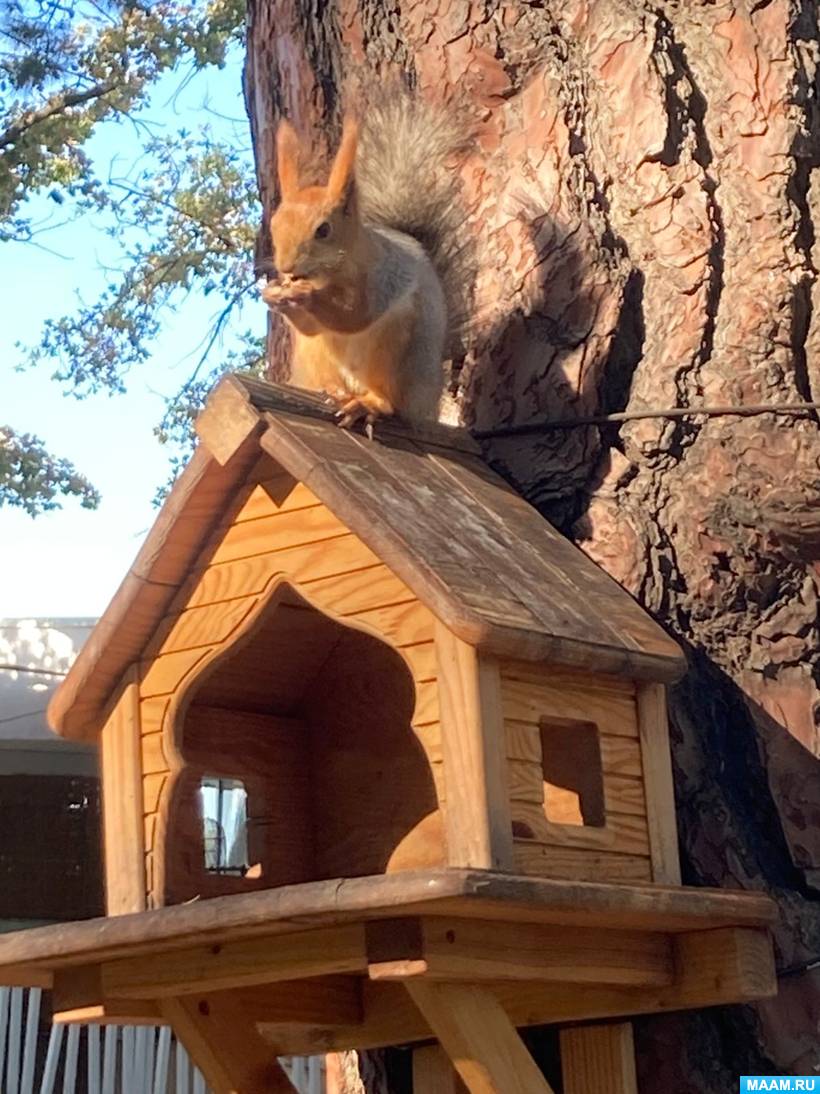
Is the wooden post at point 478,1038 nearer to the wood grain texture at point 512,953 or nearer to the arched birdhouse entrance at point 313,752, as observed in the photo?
the wood grain texture at point 512,953

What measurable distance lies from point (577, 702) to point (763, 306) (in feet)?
2.07

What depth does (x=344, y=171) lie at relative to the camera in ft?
6.98

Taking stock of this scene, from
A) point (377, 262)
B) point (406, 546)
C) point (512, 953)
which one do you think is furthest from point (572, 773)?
point (377, 262)

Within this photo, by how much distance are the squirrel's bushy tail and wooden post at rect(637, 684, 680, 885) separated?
2.12ft

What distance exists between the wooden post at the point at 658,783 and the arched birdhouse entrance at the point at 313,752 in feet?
1.05

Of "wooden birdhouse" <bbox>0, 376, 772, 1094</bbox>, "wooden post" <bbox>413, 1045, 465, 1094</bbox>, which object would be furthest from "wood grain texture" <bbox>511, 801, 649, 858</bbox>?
"wooden post" <bbox>413, 1045, 465, 1094</bbox>

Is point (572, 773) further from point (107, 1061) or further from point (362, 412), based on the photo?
point (107, 1061)

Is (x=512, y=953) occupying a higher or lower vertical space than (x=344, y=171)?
lower

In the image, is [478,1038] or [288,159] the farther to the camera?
[288,159]

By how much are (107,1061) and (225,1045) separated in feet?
10.5

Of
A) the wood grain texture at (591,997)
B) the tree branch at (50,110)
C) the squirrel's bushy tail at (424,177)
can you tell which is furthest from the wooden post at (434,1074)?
the tree branch at (50,110)

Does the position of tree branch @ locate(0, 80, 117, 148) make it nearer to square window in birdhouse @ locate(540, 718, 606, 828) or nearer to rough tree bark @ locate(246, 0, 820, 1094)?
rough tree bark @ locate(246, 0, 820, 1094)

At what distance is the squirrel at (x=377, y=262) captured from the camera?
2.14 meters

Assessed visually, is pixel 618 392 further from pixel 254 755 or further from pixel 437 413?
pixel 254 755
